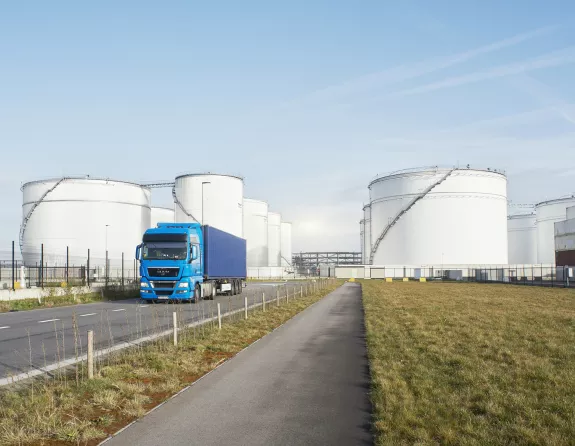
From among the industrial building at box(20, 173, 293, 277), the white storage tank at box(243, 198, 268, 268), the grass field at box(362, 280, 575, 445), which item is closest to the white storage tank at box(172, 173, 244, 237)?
the industrial building at box(20, 173, 293, 277)

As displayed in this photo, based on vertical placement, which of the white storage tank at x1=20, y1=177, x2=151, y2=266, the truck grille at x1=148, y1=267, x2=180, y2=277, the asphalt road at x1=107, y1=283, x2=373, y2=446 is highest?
the white storage tank at x1=20, y1=177, x2=151, y2=266

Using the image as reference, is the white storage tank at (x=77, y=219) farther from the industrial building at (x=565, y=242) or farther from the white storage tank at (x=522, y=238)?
the white storage tank at (x=522, y=238)

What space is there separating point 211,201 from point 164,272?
43.2 metres

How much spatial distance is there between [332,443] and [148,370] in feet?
15.8

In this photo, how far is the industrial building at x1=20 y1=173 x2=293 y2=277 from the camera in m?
63.2

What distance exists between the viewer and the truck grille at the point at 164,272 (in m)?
26.8

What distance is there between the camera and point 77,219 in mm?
63469

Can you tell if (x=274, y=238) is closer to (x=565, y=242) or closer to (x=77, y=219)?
(x=565, y=242)

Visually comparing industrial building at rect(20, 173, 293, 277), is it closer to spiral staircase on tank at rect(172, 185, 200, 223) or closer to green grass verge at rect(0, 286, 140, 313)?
spiral staircase on tank at rect(172, 185, 200, 223)

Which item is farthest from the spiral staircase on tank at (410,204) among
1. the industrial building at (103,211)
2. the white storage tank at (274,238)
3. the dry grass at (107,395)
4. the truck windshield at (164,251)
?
the dry grass at (107,395)

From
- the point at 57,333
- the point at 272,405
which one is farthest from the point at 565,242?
the point at 272,405

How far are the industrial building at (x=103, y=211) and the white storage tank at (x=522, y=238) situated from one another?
235ft

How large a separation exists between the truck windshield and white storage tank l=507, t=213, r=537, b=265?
103164 mm

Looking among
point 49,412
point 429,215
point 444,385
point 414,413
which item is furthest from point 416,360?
point 429,215
